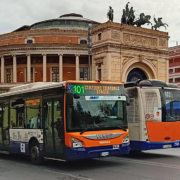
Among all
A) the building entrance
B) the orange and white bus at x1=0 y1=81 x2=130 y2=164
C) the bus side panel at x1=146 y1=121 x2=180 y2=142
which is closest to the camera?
the orange and white bus at x1=0 y1=81 x2=130 y2=164

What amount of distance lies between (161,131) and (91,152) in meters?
3.81

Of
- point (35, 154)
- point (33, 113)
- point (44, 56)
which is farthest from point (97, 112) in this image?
point (44, 56)

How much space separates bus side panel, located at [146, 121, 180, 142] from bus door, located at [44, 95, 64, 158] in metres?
3.92

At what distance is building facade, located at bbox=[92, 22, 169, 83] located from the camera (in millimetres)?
41469

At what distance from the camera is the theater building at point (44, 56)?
45.2 metres

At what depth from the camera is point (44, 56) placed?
45094 mm

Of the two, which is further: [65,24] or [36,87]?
[65,24]

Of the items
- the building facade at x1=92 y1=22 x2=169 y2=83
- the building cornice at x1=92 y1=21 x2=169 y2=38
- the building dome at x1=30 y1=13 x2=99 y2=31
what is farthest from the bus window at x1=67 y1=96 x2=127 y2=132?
the building dome at x1=30 y1=13 x2=99 y2=31

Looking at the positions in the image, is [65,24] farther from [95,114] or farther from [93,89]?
[95,114]

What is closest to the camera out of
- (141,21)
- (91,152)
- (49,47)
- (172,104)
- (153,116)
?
(91,152)

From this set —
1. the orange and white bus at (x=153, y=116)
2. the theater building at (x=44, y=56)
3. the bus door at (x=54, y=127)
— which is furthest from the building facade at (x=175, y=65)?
the bus door at (x=54, y=127)

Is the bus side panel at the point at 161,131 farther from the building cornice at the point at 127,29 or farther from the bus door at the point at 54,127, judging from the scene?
the building cornice at the point at 127,29

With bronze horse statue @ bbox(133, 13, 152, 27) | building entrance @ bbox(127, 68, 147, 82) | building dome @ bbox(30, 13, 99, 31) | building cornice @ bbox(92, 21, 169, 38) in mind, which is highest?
building dome @ bbox(30, 13, 99, 31)

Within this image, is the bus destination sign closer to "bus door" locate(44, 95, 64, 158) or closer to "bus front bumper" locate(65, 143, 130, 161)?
"bus door" locate(44, 95, 64, 158)
